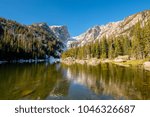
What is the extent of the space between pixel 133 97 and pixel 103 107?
9.99 meters

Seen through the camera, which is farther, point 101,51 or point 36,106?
point 101,51

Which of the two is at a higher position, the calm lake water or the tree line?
the tree line

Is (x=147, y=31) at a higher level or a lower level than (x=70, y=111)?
higher

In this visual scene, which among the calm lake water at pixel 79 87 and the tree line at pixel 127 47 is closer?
the calm lake water at pixel 79 87

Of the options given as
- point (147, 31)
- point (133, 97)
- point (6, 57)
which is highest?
point (147, 31)

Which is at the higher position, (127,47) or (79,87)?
(127,47)

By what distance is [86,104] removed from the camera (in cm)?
1513

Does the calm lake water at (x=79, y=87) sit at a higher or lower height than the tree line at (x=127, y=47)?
lower

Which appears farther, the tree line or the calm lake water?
the tree line

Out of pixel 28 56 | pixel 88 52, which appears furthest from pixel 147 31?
pixel 28 56

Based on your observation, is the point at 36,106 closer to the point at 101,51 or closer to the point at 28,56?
the point at 101,51

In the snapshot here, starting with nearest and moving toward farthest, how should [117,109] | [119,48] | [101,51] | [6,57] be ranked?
1. [117,109]
2. [119,48]
3. [6,57]
4. [101,51]

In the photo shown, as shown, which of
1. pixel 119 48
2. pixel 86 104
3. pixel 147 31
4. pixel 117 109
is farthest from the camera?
pixel 119 48

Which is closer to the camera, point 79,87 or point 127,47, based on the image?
point 79,87
